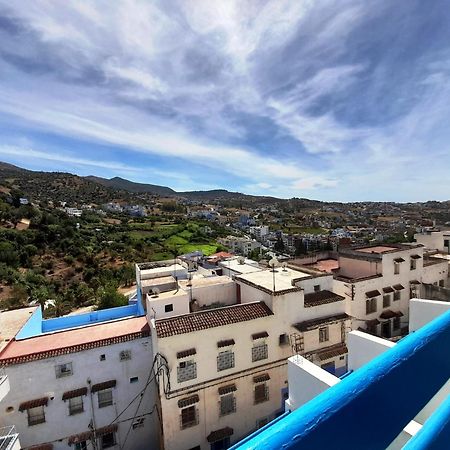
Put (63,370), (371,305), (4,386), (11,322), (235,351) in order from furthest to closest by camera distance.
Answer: (371,305), (11,322), (235,351), (63,370), (4,386)

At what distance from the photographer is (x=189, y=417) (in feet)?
54.1

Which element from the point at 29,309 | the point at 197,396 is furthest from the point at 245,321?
the point at 29,309

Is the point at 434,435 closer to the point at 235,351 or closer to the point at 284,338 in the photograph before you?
the point at 235,351

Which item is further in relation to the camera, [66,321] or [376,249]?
[376,249]

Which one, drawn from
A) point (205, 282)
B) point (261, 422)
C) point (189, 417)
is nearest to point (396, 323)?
point (261, 422)

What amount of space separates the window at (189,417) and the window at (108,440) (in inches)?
158

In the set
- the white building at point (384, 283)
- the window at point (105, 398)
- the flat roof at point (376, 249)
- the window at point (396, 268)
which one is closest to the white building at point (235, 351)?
the window at point (105, 398)

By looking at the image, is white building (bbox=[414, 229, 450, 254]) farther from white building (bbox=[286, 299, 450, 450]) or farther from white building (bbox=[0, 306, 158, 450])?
white building (bbox=[286, 299, 450, 450])

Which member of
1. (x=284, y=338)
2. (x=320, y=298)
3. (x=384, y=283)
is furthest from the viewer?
(x=384, y=283)

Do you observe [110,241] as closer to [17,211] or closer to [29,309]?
[17,211]

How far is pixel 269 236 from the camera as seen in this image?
139 m

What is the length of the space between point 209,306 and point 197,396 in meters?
5.91

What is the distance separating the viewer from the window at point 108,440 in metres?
16.9

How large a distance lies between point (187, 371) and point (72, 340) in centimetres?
636
